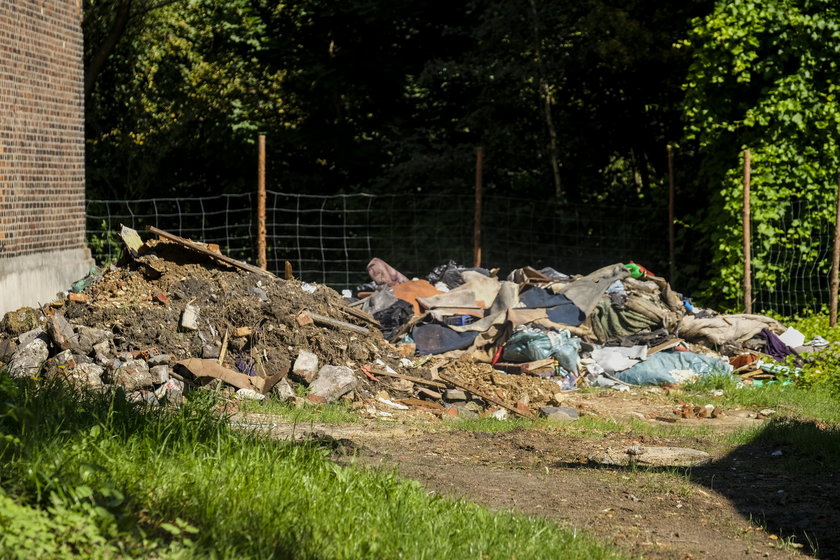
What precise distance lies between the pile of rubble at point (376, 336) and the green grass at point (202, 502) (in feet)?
9.49

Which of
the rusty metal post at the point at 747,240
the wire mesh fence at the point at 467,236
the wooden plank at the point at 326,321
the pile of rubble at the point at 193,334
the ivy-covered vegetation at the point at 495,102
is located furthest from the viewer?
the wire mesh fence at the point at 467,236

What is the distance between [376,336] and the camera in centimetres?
1127

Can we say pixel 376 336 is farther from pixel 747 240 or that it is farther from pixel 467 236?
pixel 467 236

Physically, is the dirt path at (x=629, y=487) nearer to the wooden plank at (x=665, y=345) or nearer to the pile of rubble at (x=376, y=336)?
the pile of rubble at (x=376, y=336)

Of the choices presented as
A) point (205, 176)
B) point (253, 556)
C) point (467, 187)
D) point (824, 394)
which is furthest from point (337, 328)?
point (205, 176)

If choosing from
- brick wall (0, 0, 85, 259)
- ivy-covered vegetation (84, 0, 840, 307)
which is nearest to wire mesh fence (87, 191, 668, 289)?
ivy-covered vegetation (84, 0, 840, 307)

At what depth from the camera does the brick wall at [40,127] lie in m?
12.3

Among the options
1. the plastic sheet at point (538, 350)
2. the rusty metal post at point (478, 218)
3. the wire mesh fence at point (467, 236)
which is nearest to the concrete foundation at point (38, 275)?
the wire mesh fence at point (467, 236)

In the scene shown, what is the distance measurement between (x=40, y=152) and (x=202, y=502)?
9.74m

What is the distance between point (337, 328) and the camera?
1105cm

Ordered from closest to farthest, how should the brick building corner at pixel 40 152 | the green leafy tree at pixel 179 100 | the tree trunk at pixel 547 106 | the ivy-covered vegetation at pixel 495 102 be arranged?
the brick building corner at pixel 40 152, the ivy-covered vegetation at pixel 495 102, the tree trunk at pixel 547 106, the green leafy tree at pixel 179 100

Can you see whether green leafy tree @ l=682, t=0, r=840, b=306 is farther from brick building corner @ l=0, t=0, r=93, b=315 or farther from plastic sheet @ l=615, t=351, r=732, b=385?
brick building corner @ l=0, t=0, r=93, b=315

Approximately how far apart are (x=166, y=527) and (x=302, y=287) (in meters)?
7.98

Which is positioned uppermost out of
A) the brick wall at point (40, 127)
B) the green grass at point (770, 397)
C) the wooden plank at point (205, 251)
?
the brick wall at point (40, 127)
